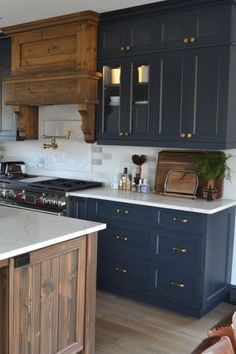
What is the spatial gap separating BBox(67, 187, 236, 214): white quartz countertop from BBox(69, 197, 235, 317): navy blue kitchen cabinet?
0.05 meters

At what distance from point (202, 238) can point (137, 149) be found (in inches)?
49.5

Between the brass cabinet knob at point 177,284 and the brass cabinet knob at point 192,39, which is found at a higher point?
the brass cabinet knob at point 192,39

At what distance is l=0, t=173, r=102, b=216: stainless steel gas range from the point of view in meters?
4.06

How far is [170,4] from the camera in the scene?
356 centimetres

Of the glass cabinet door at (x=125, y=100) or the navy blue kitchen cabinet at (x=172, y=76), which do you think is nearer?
the navy blue kitchen cabinet at (x=172, y=76)

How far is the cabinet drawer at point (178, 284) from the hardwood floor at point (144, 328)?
6.5 inches

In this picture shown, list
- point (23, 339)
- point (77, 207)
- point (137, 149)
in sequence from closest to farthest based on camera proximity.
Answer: point (23, 339)
point (77, 207)
point (137, 149)

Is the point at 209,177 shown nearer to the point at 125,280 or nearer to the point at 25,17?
the point at 125,280

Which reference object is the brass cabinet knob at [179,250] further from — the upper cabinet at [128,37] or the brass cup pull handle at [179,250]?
the upper cabinet at [128,37]

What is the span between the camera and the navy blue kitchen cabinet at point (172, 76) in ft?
11.1

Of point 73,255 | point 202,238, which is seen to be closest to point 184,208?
point 202,238

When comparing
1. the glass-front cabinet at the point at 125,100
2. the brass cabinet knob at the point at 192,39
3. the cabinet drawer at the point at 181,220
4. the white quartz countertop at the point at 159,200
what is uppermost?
the brass cabinet knob at the point at 192,39

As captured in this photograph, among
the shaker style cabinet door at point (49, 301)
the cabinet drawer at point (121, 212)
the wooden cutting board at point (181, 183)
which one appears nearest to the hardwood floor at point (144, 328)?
the shaker style cabinet door at point (49, 301)

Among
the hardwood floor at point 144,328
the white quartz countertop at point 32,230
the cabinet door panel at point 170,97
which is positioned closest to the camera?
the white quartz countertop at point 32,230
